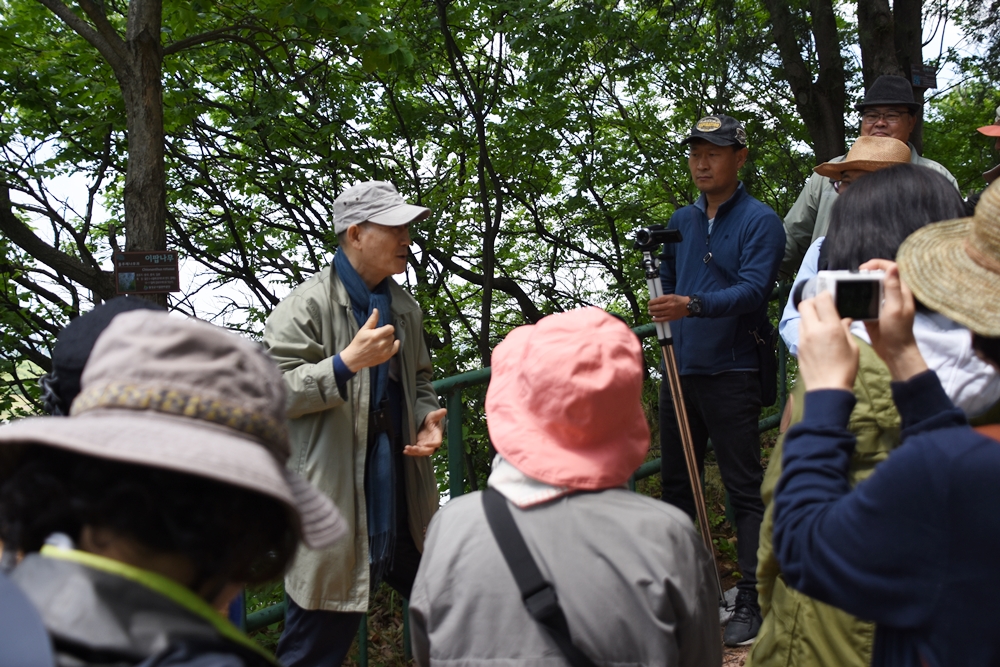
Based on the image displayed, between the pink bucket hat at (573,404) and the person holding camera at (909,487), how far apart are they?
0.35m

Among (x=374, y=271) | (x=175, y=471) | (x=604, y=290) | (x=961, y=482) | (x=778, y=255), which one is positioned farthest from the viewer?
(x=604, y=290)

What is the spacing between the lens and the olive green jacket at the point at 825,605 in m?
1.69

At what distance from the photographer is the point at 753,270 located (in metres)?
3.68

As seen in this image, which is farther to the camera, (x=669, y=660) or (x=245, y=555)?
(x=669, y=660)

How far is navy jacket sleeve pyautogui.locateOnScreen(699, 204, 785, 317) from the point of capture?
141 inches

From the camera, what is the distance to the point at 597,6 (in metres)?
6.73

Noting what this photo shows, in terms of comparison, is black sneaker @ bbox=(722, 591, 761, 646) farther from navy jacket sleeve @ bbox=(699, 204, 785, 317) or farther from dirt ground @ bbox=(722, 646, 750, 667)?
navy jacket sleeve @ bbox=(699, 204, 785, 317)

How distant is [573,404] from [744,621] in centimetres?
242

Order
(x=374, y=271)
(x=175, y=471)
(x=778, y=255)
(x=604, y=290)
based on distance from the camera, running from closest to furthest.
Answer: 1. (x=175, y=471)
2. (x=374, y=271)
3. (x=778, y=255)
4. (x=604, y=290)

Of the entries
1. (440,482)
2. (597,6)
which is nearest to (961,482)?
(440,482)

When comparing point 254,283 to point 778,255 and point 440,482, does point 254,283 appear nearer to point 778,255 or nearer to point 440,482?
point 440,482

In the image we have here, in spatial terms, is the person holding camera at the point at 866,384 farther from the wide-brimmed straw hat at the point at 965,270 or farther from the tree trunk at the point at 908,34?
the tree trunk at the point at 908,34

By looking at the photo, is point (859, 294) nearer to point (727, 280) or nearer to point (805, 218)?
point (727, 280)

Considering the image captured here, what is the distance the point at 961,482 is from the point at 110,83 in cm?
680
